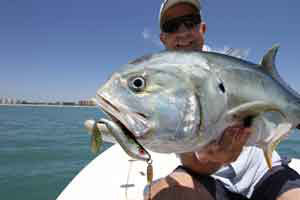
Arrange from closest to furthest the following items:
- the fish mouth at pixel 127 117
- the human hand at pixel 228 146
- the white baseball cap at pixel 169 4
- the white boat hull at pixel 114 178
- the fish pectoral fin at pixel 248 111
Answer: the fish mouth at pixel 127 117, the fish pectoral fin at pixel 248 111, the human hand at pixel 228 146, the white baseball cap at pixel 169 4, the white boat hull at pixel 114 178

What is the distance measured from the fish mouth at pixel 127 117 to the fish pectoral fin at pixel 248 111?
0.58m

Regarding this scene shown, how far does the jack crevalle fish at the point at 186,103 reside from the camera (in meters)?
1.33

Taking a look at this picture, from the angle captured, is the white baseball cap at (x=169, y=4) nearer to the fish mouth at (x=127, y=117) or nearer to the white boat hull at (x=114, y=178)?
the fish mouth at (x=127, y=117)

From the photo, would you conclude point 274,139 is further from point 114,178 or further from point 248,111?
point 114,178

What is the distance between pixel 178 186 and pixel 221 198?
1.43 ft

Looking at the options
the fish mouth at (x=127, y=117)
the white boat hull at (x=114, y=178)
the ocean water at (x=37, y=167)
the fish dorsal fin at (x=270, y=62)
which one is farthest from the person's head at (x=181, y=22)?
the ocean water at (x=37, y=167)

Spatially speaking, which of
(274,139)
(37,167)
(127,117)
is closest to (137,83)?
(127,117)

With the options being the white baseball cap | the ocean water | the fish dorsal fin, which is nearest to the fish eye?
the fish dorsal fin

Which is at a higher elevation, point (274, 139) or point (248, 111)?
point (248, 111)

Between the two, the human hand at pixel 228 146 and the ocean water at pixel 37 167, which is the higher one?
the human hand at pixel 228 146

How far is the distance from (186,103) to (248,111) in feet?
1.57

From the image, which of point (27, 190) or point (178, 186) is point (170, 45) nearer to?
point (178, 186)

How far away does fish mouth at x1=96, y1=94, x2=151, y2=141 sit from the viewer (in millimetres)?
1301

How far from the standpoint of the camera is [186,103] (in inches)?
55.7
